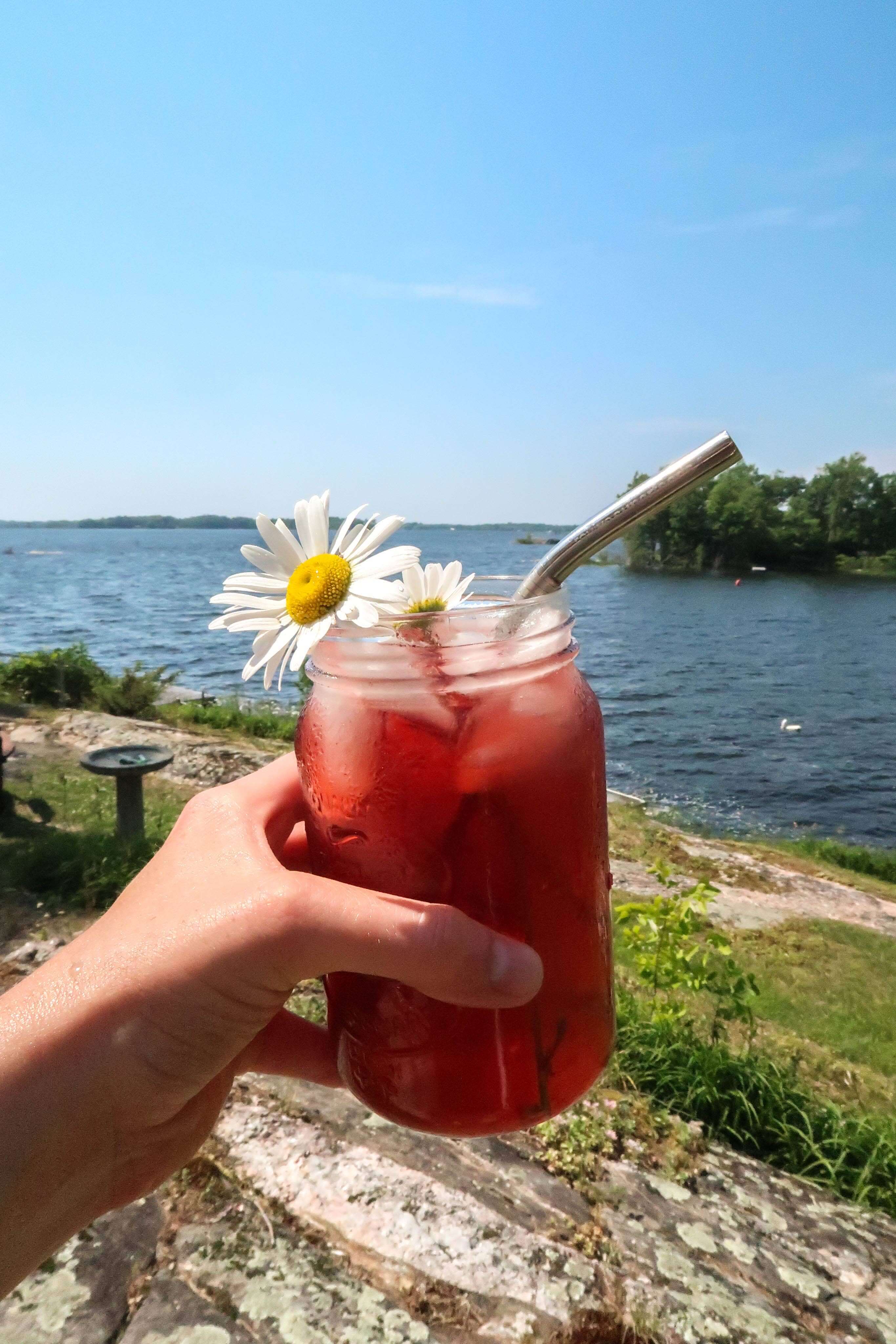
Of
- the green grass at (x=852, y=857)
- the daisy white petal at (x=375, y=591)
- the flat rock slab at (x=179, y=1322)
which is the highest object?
the daisy white petal at (x=375, y=591)

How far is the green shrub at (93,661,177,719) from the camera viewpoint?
15.4m

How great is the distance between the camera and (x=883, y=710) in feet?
85.0

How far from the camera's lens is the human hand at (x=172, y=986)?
4.74 feet

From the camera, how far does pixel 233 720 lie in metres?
15.4

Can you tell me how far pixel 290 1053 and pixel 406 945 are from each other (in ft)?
3.32

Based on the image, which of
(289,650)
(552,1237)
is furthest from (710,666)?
(289,650)

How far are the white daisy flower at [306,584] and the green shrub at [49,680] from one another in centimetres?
1477

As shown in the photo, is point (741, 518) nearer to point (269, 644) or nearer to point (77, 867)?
point (77, 867)

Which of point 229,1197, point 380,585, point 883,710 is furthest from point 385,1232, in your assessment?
point 883,710

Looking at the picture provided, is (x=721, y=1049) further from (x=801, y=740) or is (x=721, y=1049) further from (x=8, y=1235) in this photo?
(x=801, y=740)

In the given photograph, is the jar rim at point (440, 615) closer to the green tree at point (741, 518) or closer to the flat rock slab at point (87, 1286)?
the flat rock slab at point (87, 1286)

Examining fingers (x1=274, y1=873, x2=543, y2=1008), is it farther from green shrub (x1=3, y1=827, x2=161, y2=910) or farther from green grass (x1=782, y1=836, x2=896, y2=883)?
green grass (x1=782, y1=836, x2=896, y2=883)

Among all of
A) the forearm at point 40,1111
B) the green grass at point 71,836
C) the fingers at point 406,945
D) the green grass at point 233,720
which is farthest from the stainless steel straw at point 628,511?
the green grass at point 233,720

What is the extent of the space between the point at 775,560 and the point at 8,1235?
65.5 meters
